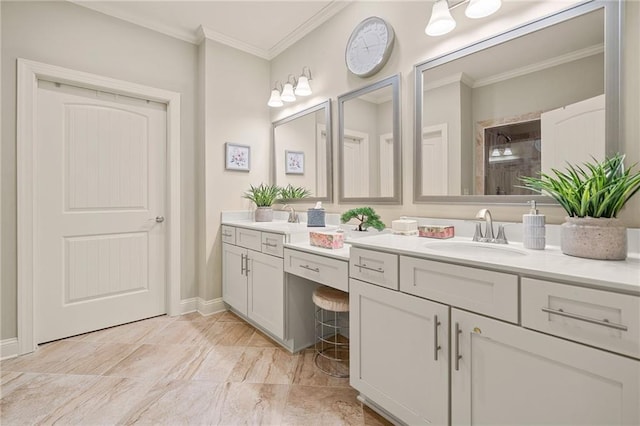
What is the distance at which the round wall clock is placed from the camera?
2.02 m

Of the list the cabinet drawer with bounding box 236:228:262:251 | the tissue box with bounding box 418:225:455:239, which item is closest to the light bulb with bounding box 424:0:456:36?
the tissue box with bounding box 418:225:455:239

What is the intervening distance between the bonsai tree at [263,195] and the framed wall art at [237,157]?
23 centimetres

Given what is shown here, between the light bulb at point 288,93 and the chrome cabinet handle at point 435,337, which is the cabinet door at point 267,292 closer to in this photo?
the chrome cabinet handle at point 435,337

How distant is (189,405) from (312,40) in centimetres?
284

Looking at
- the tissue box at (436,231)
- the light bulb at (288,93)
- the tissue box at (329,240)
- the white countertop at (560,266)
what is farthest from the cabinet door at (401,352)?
the light bulb at (288,93)

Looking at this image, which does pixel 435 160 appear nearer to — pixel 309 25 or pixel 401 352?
pixel 401 352

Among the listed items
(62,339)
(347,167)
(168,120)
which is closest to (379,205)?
(347,167)

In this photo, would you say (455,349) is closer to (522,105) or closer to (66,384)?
(522,105)

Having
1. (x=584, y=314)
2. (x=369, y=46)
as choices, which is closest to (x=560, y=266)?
(x=584, y=314)

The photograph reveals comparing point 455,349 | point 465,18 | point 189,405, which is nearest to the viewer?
point 455,349

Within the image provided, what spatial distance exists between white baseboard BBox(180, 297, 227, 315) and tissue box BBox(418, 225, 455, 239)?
2097 mm

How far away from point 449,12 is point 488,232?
118 cm

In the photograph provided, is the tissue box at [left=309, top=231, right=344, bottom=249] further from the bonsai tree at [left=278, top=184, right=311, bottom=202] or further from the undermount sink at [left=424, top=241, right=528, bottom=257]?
the bonsai tree at [left=278, top=184, right=311, bottom=202]

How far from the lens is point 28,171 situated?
2094 millimetres
